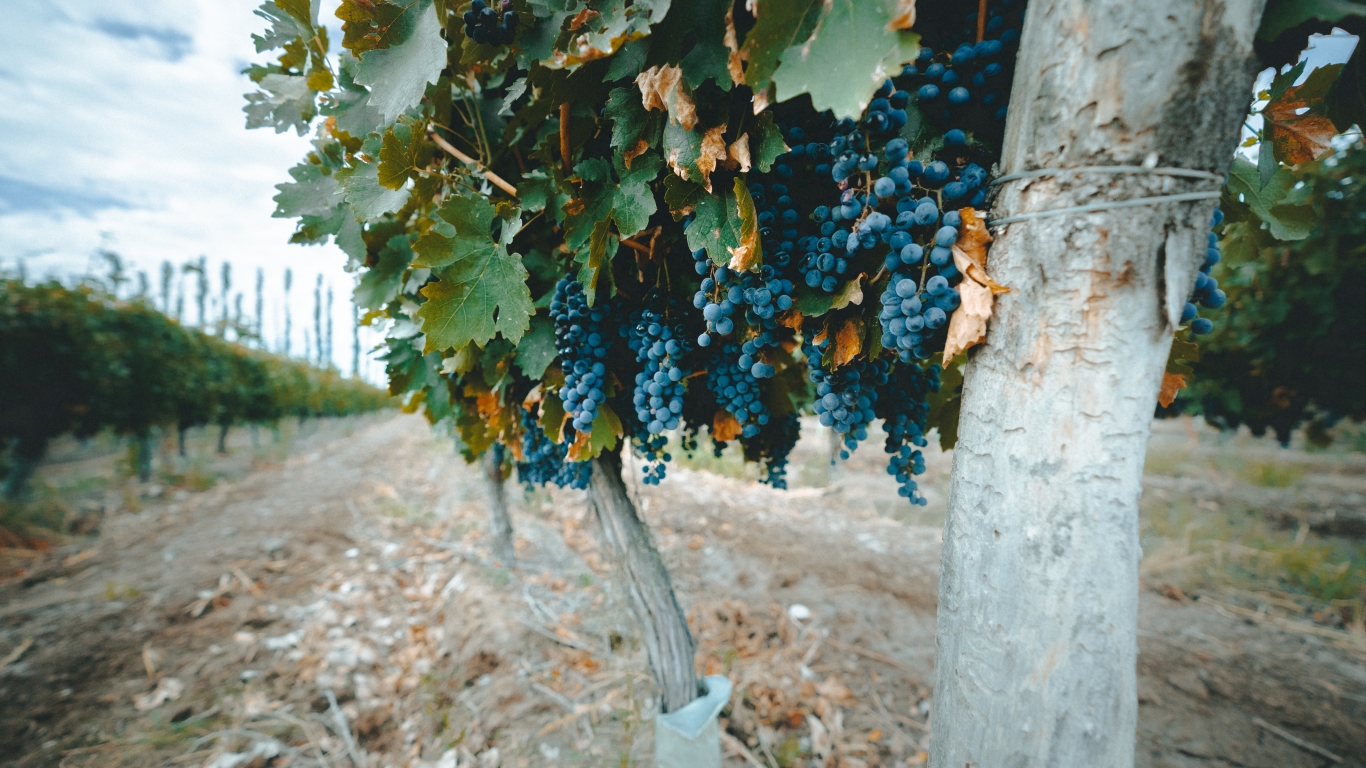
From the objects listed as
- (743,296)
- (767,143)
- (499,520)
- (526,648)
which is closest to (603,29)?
(767,143)

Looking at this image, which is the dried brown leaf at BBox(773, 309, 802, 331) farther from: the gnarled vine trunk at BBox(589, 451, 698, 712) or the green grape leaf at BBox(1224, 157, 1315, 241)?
the gnarled vine trunk at BBox(589, 451, 698, 712)

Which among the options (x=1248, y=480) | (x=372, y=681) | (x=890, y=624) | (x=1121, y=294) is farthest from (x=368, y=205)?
(x=1248, y=480)

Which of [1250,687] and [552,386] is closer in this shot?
[552,386]

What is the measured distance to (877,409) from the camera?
61.9 inches

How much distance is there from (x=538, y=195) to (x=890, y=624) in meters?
5.14

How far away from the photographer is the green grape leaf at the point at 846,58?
823mm

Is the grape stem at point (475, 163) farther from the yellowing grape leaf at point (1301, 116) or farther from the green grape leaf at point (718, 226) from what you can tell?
the yellowing grape leaf at point (1301, 116)

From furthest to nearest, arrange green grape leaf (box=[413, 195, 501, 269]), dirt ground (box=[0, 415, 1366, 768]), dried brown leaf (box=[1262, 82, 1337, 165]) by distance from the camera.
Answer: dirt ground (box=[0, 415, 1366, 768]) < green grape leaf (box=[413, 195, 501, 269]) < dried brown leaf (box=[1262, 82, 1337, 165])

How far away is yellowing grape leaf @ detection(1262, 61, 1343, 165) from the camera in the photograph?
1088 mm

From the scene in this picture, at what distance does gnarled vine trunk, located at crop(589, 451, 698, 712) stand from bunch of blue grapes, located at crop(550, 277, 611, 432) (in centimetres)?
85

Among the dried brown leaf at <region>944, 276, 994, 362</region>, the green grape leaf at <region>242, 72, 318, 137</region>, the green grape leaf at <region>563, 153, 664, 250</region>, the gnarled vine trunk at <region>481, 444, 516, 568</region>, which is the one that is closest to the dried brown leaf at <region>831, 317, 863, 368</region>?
the dried brown leaf at <region>944, 276, 994, 362</region>

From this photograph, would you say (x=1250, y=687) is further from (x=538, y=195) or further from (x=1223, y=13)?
(x=538, y=195)

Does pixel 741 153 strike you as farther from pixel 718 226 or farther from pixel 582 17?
pixel 582 17

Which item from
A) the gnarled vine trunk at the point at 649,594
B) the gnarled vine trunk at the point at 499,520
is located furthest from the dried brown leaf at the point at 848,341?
the gnarled vine trunk at the point at 499,520
